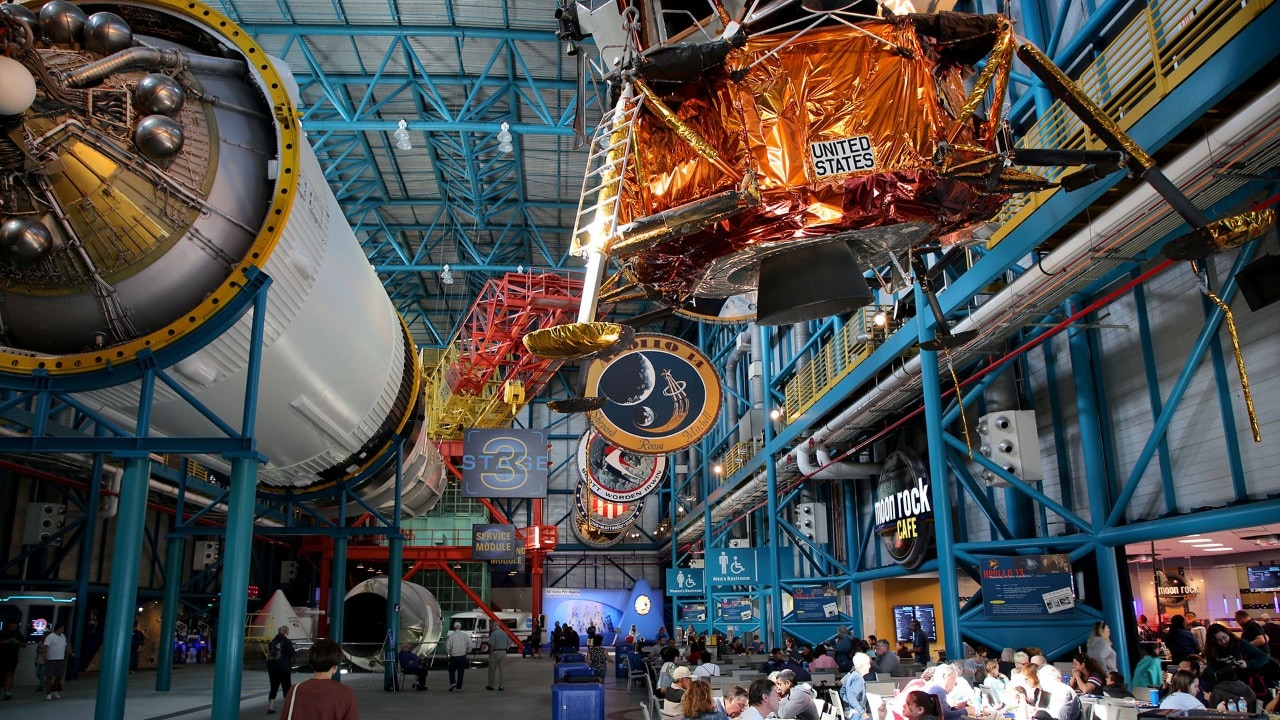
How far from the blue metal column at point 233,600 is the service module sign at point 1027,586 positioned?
9033mm

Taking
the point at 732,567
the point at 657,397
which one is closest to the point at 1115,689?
the point at 657,397

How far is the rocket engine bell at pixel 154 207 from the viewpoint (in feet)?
23.6

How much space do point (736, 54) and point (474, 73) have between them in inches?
868

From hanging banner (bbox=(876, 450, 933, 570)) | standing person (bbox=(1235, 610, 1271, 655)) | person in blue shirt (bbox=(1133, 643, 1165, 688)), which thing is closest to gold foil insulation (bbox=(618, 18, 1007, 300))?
standing person (bbox=(1235, 610, 1271, 655))

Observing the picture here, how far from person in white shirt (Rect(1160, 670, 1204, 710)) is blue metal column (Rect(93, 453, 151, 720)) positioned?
337 inches

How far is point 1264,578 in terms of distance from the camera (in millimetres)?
14992

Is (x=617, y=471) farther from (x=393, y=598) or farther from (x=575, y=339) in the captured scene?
(x=575, y=339)

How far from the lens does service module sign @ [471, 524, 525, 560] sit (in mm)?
25766

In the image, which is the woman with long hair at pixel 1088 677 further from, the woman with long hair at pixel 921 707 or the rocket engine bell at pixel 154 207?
the rocket engine bell at pixel 154 207

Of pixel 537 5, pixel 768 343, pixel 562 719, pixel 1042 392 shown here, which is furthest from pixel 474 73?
pixel 562 719

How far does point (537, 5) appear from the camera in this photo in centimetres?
2219

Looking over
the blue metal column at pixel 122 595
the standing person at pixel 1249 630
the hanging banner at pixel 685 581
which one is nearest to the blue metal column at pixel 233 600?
the blue metal column at pixel 122 595

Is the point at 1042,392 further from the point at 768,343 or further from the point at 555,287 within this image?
the point at 555,287

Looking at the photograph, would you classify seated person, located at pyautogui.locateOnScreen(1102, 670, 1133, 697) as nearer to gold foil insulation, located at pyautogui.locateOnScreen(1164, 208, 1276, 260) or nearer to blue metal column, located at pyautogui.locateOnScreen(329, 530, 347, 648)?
gold foil insulation, located at pyautogui.locateOnScreen(1164, 208, 1276, 260)
